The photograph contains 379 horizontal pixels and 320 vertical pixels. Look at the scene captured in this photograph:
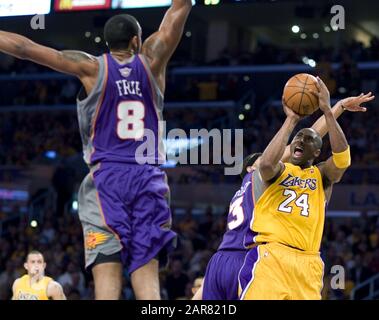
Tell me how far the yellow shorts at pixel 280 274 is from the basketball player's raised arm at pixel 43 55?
6.10 feet

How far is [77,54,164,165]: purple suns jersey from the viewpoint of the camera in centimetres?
470

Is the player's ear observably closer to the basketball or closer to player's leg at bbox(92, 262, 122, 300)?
player's leg at bbox(92, 262, 122, 300)

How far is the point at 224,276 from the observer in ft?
20.2

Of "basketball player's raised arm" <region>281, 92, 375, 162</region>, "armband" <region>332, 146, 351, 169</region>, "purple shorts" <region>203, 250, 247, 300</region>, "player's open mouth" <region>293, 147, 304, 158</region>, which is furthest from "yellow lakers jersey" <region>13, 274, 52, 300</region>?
"armband" <region>332, 146, 351, 169</region>

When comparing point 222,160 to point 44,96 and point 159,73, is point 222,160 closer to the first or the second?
point 44,96

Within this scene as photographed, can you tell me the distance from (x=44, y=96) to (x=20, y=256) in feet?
19.5

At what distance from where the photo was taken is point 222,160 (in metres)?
15.4

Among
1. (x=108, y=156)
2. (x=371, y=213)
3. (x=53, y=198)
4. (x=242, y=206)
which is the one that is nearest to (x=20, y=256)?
(x=53, y=198)

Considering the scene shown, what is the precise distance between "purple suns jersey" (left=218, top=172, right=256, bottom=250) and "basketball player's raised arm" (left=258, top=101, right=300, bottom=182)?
0.34 m

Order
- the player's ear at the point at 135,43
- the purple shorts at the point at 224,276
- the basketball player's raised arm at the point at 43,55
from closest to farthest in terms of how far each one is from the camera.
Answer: the basketball player's raised arm at the point at 43,55
the player's ear at the point at 135,43
the purple shorts at the point at 224,276

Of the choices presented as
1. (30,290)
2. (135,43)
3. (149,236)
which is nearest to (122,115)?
(135,43)

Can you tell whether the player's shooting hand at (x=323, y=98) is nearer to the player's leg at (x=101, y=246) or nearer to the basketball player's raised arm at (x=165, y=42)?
the basketball player's raised arm at (x=165, y=42)

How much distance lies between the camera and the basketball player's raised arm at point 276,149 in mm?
5668

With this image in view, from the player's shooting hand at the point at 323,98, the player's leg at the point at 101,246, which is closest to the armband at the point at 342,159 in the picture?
the player's shooting hand at the point at 323,98
